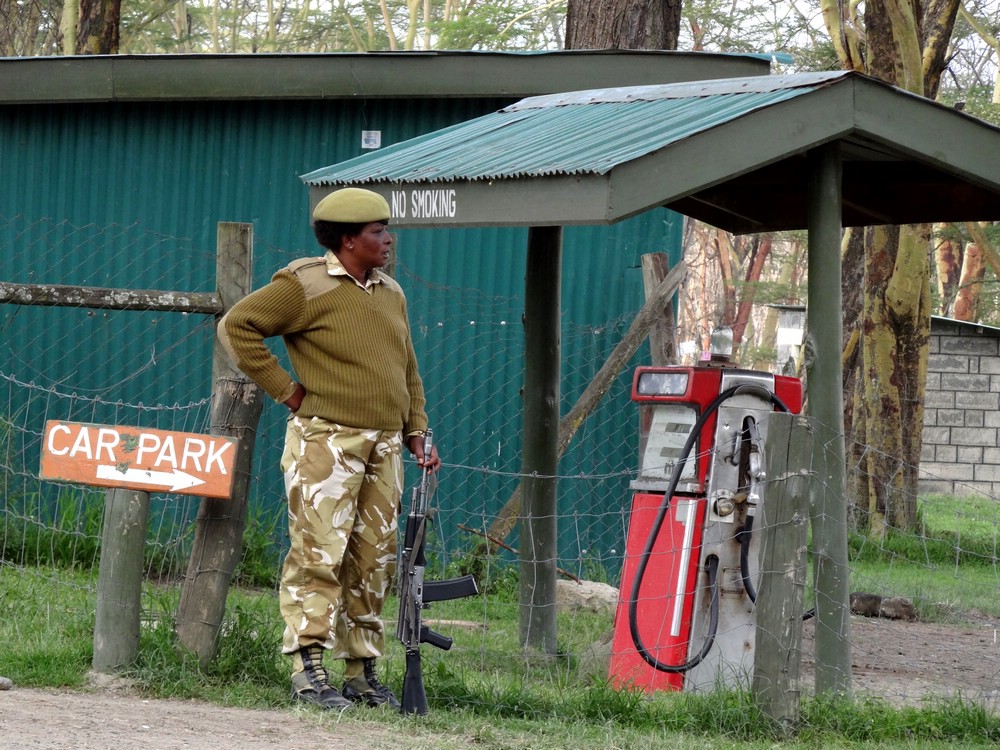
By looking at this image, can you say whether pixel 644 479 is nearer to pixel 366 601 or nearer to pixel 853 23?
pixel 366 601

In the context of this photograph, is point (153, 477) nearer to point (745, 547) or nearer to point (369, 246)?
point (369, 246)

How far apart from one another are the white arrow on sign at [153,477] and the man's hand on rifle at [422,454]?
86 centimetres


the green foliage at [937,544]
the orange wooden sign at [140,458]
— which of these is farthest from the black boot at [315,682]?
the green foliage at [937,544]

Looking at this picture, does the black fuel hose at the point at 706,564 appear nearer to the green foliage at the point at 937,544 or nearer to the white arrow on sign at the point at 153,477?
the white arrow on sign at the point at 153,477

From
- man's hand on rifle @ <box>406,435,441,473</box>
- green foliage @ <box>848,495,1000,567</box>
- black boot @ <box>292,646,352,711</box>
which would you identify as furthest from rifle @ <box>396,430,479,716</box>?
green foliage @ <box>848,495,1000,567</box>

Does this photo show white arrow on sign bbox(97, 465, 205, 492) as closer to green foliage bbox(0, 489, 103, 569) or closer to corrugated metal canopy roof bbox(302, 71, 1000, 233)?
corrugated metal canopy roof bbox(302, 71, 1000, 233)

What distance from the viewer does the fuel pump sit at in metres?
6.09

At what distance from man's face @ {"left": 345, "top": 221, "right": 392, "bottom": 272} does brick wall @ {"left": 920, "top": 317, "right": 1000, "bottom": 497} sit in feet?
55.0

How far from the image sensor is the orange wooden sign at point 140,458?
17.7 feet

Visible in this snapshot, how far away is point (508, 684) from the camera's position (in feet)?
18.6

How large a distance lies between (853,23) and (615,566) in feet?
32.2

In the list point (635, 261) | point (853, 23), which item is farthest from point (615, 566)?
point (853, 23)

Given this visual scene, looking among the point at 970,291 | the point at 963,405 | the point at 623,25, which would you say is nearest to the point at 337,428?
the point at 623,25

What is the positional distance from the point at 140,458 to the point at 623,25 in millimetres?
6293
